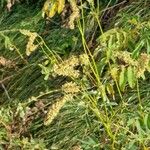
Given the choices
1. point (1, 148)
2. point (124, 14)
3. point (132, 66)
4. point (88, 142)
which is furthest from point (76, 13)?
point (124, 14)

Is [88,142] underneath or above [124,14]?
underneath

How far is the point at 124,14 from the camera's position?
2.78 m

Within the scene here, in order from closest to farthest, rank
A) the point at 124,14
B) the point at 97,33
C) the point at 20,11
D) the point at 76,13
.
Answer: the point at 76,13, the point at 124,14, the point at 97,33, the point at 20,11

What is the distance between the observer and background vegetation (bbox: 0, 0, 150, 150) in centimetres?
193

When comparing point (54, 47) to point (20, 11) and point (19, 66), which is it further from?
point (20, 11)

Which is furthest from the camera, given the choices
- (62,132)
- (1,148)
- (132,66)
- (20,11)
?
(20,11)

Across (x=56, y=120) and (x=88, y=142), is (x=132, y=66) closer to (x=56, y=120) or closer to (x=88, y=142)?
(x=88, y=142)

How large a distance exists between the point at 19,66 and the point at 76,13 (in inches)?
58.3

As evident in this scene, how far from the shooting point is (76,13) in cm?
186

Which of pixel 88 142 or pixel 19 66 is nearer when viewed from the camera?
pixel 88 142

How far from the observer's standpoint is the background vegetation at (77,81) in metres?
1.93

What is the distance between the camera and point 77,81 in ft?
6.73

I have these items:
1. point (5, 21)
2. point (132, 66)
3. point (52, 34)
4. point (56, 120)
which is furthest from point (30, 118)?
point (5, 21)

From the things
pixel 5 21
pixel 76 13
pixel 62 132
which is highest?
pixel 76 13
